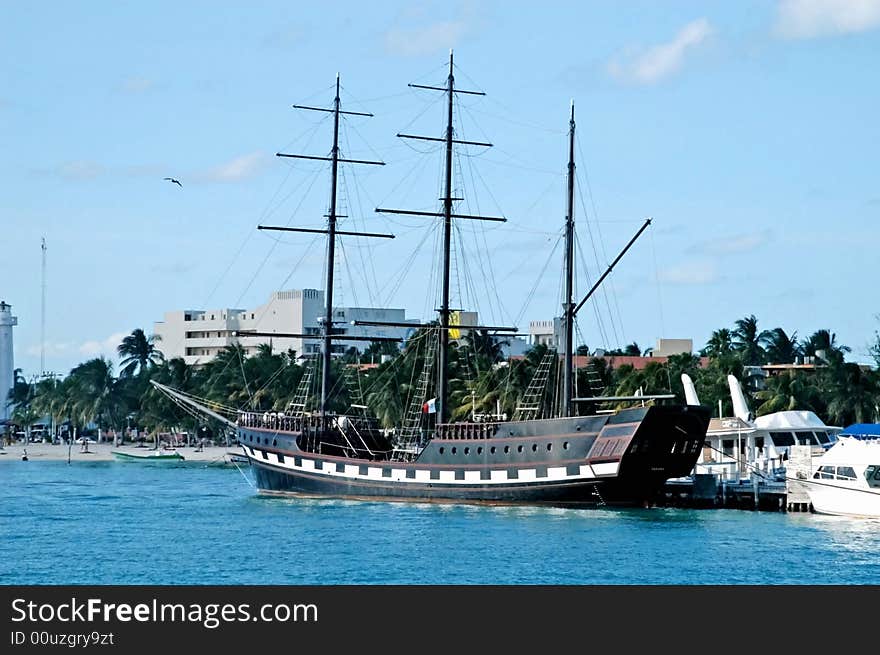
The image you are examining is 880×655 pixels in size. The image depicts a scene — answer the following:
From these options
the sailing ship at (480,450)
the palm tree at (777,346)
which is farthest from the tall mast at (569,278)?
the palm tree at (777,346)

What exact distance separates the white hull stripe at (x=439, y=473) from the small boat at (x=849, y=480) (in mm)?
7200

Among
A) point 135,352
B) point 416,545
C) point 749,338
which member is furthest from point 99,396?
point 416,545

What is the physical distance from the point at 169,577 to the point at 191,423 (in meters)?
96.3

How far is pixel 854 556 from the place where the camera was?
4162 centimetres

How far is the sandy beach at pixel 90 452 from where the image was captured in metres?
121

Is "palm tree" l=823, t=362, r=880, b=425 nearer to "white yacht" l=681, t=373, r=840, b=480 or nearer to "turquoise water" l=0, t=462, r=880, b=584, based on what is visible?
"white yacht" l=681, t=373, r=840, b=480

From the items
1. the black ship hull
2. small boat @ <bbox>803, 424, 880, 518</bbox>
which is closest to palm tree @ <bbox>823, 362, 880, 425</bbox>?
the black ship hull

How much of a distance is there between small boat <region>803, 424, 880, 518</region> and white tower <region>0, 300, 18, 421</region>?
371ft

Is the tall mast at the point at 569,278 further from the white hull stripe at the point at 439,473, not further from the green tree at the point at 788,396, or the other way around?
the green tree at the point at 788,396

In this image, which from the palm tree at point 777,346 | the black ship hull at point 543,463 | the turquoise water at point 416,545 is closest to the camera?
the turquoise water at point 416,545

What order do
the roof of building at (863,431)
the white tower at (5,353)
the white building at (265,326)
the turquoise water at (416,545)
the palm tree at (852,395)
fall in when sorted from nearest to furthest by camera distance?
1. the turquoise water at (416,545)
2. the roof of building at (863,431)
3. the palm tree at (852,395)
4. the white building at (265,326)
5. the white tower at (5,353)

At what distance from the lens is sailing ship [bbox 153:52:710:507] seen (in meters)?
55.0

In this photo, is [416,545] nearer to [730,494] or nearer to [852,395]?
[730,494]

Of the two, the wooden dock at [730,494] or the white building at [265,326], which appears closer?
the wooden dock at [730,494]
